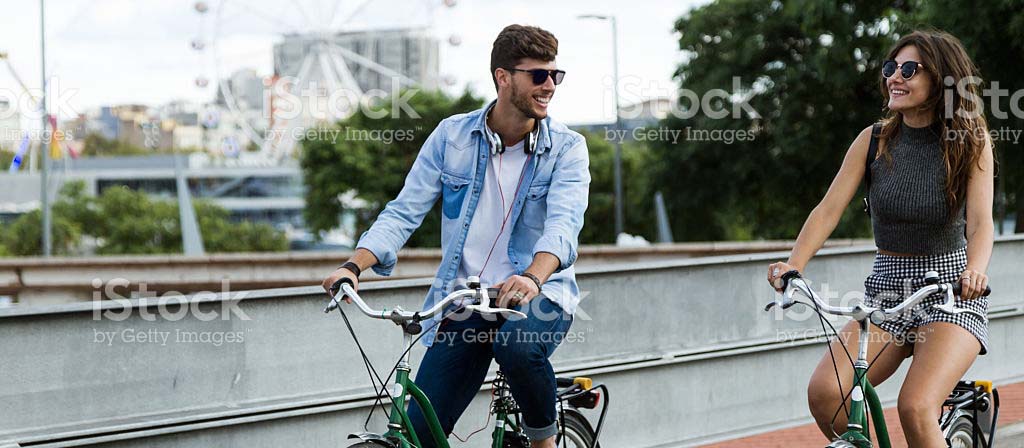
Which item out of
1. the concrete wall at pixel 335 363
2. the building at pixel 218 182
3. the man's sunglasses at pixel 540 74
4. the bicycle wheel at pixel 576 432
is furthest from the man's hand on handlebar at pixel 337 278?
the building at pixel 218 182

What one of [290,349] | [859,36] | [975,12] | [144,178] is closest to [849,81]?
[859,36]

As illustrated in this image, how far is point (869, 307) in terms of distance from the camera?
11.5ft

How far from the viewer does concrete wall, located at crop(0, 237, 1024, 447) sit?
4.72 meters

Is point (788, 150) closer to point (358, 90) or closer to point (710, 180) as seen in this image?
point (710, 180)

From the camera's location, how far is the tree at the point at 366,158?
182ft

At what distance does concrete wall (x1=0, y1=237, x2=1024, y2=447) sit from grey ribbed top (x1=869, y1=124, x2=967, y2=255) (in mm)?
2314

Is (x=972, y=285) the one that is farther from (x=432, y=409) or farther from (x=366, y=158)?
(x=366, y=158)

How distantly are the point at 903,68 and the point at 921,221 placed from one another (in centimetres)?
44

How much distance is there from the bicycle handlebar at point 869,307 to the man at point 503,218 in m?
0.56

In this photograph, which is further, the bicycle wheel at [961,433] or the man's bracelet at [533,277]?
the bicycle wheel at [961,433]

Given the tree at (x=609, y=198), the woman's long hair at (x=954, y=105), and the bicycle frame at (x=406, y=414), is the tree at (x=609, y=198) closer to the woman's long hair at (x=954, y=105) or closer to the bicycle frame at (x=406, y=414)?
the woman's long hair at (x=954, y=105)

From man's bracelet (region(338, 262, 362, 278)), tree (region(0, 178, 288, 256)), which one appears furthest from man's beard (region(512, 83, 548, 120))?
tree (region(0, 178, 288, 256))

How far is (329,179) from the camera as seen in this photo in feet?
185

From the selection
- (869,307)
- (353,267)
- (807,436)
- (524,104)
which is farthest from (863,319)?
(807,436)
